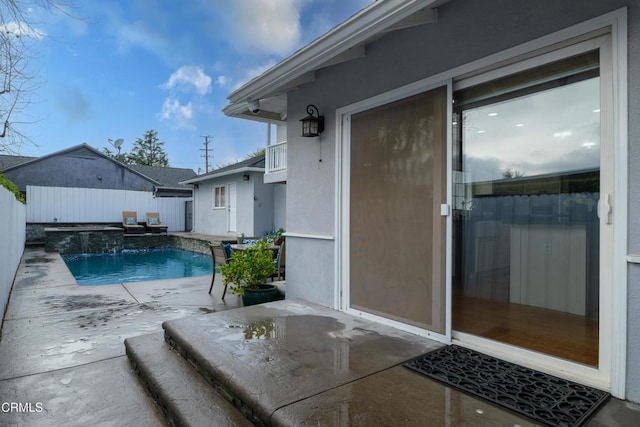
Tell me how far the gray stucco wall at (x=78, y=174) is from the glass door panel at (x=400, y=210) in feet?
74.1

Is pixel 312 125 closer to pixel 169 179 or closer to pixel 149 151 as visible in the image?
pixel 169 179

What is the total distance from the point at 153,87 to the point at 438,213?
2905 cm

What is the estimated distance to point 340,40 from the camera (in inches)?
121

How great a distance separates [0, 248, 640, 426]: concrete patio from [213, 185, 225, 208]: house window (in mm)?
12138

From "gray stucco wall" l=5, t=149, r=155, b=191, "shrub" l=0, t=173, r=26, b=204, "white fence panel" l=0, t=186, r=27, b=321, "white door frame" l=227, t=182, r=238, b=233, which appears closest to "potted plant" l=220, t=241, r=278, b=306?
"white fence panel" l=0, t=186, r=27, b=321

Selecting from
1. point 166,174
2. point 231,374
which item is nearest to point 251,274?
point 231,374

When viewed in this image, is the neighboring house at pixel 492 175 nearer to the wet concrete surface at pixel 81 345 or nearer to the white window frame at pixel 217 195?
the wet concrete surface at pixel 81 345

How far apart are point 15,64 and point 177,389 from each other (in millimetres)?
4096

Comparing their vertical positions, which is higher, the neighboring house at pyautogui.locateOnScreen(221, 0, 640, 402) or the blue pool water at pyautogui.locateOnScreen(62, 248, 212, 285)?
the neighboring house at pyautogui.locateOnScreen(221, 0, 640, 402)

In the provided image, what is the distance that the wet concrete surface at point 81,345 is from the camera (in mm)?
2439

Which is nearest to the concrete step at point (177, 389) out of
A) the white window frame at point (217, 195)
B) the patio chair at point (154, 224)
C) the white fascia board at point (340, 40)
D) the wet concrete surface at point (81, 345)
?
the wet concrete surface at point (81, 345)

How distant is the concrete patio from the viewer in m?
2.01

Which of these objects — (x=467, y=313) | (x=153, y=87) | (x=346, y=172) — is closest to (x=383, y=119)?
(x=346, y=172)

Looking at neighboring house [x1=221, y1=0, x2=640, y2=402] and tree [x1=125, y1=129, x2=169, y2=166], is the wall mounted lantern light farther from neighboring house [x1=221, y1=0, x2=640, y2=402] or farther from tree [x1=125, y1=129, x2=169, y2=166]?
tree [x1=125, y1=129, x2=169, y2=166]
